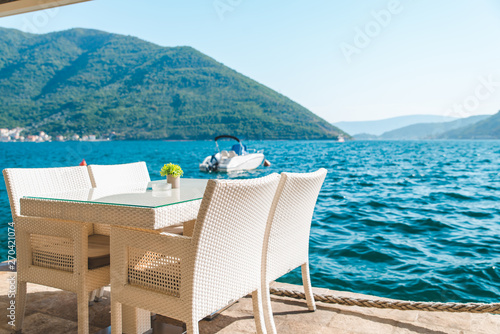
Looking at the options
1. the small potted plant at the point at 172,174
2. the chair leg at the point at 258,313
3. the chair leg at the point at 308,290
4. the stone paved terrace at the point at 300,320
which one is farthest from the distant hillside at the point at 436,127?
the chair leg at the point at 258,313

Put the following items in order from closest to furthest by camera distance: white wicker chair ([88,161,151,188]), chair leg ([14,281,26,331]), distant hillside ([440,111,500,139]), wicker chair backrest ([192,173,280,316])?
wicker chair backrest ([192,173,280,316]) < chair leg ([14,281,26,331]) < white wicker chair ([88,161,151,188]) < distant hillside ([440,111,500,139])

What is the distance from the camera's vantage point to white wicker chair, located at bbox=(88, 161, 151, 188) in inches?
90.6

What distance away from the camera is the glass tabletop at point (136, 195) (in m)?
1.59

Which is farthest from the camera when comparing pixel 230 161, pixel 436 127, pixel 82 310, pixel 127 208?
pixel 436 127

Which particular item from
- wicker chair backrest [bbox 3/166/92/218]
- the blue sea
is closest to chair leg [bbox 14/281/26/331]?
wicker chair backrest [bbox 3/166/92/218]

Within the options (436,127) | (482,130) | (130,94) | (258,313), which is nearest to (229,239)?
(258,313)

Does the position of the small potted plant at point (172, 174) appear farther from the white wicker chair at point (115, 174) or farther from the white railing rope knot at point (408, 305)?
the white railing rope knot at point (408, 305)

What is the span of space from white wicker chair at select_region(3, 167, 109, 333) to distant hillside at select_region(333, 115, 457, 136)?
7593 cm

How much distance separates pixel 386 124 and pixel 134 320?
341 ft

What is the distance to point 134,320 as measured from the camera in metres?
1.72

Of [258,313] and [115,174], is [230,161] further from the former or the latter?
[258,313]

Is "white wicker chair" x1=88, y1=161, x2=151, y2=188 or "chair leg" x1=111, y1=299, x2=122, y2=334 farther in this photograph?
"white wicker chair" x1=88, y1=161, x2=151, y2=188

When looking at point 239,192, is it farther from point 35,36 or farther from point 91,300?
point 35,36

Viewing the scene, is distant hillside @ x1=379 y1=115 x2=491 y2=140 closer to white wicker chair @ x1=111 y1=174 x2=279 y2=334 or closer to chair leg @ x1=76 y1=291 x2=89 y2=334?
white wicker chair @ x1=111 y1=174 x2=279 y2=334
